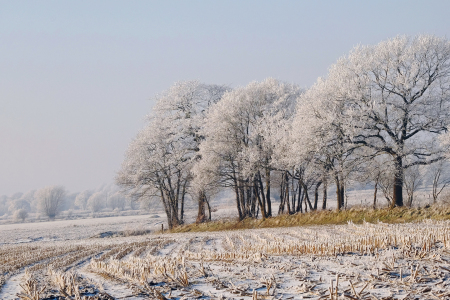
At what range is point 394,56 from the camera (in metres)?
25.5

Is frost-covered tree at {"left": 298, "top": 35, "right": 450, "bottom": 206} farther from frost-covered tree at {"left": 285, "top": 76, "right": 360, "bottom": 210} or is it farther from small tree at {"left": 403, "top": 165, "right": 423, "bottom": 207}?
small tree at {"left": 403, "top": 165, "right": 423, "bottom": 207}

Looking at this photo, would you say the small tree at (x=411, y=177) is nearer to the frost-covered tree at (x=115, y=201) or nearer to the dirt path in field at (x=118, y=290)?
the dirt path in field at (x=118, y=290)

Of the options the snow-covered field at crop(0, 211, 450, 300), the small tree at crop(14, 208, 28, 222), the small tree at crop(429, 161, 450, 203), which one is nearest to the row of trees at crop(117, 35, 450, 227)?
the small tree at crop(429, 161, 450, 203)

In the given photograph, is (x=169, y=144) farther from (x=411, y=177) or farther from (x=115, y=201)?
(x=115, y=201)

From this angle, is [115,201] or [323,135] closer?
[323,135]

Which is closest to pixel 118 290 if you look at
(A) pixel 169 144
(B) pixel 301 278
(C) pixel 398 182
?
(B) pixel 301 278

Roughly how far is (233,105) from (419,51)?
1578cm

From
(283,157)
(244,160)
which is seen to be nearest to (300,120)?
(283,157)

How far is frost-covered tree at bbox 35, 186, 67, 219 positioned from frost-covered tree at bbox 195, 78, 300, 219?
11198 centimetres

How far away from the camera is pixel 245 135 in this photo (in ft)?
115

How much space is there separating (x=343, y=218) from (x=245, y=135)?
13.0 metres

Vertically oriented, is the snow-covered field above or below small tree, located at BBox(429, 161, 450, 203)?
below

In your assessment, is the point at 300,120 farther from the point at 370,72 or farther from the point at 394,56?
the point at 394,56

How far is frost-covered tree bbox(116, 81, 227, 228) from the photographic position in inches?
1544
